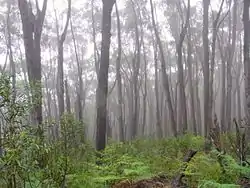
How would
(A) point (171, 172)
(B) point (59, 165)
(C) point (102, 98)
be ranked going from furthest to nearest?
1. (C) point (102, 98)
2. (A) point (171, 172)
3. (B) point (59, 165)

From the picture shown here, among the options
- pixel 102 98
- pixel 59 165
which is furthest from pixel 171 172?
pixel 102 98

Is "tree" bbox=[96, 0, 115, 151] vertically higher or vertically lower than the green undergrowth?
higher

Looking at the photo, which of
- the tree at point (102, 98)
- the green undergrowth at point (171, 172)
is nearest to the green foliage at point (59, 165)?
the green undergrowth at point (171, 172)

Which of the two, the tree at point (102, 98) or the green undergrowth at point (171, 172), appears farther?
the tree at point (102, 98)

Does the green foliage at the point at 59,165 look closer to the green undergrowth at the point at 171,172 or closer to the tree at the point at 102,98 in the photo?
the green undergrowth at the point at 171,172

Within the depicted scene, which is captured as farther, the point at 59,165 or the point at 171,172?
the point at 171,172

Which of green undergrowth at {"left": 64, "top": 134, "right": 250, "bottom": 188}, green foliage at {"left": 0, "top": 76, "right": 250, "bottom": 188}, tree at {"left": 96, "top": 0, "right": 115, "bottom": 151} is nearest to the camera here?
green foliage at {"left": 0, "top": 76, "right": 250, "bottom": 188}

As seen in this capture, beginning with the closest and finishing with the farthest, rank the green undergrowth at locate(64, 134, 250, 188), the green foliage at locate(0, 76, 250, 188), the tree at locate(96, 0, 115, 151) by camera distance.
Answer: the green foliage at locate(0, 76, 250, 188) → the green undergrowth at locate(64, 134, 250, 188) → the tree at locate(96, 0, 115, 151)

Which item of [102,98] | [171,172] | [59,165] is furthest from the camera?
[102,98]

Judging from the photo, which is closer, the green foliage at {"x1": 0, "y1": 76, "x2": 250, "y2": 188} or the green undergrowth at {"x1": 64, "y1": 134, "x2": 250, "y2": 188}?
the green foliage at {"x1": 0, "y1": 76, "x2": 250, "y2": 188}

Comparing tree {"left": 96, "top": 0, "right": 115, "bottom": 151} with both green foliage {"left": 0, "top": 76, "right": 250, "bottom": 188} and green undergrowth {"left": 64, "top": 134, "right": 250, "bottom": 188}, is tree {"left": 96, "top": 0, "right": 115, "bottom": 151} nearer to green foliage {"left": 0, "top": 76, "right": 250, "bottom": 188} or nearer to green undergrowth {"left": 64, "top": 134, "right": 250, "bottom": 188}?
green foliage {"left": 0, "top": 76, "right": 250, "bottom": 188}

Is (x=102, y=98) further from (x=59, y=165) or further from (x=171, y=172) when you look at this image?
(x=59, y=165)

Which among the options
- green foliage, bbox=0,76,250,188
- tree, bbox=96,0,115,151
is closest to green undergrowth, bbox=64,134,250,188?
green foliage, bbox=0,76,250,188

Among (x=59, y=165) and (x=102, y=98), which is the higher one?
(x=102, y=98)
